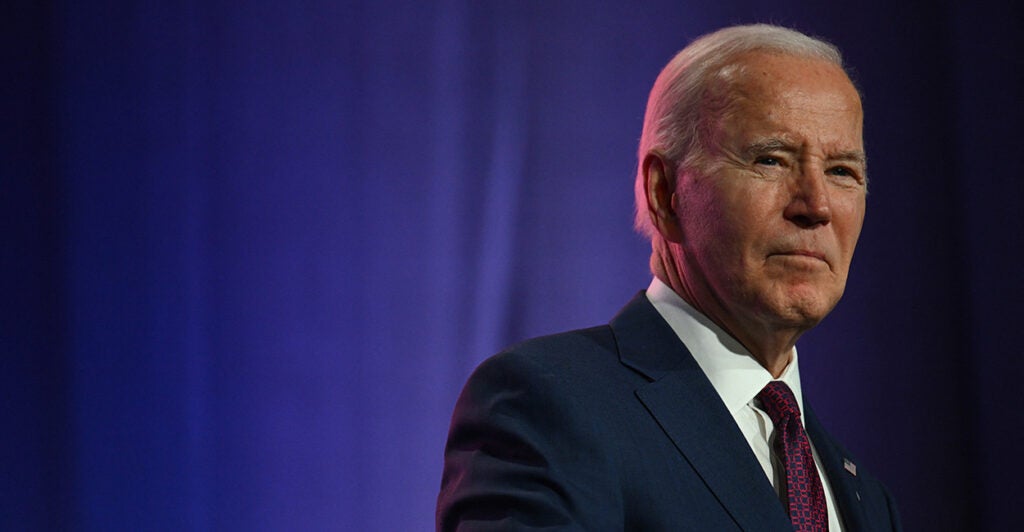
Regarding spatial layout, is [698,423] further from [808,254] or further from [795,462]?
[808,254]

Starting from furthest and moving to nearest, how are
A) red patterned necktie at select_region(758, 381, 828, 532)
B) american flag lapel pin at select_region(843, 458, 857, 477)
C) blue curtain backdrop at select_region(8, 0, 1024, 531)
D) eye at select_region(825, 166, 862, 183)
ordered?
blue curtain backdrop at select_region(8, 0, 1024, 531)
american flag lapel pin at select_region(843, 458, 857, 477)
eye at select_region(825, 166, 862, 183)
red patterned necktie at select_region(758, 381, 828, 532)

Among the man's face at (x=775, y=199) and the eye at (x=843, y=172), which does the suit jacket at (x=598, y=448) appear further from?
the eye at (x=843, y=172)

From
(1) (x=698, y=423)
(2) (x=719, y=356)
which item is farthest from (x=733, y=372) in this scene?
(1) (x=698, y=423)

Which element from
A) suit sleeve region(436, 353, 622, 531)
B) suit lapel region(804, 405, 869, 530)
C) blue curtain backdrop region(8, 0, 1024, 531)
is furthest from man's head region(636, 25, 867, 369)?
blue curtain backdrop region(8, 0, 1024, 531)

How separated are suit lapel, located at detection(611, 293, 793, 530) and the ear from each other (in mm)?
166

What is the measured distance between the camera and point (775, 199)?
1519mm

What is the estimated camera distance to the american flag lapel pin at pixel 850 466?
5.72 ft

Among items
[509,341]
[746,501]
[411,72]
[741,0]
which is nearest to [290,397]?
[509,341]

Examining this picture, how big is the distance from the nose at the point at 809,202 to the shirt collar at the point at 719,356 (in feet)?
0.65

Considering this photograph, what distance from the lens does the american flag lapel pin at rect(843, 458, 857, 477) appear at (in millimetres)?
1744

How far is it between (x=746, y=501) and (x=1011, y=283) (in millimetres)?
1943

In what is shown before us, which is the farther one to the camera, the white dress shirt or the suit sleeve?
the white dress shirt

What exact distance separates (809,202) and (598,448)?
501 mm

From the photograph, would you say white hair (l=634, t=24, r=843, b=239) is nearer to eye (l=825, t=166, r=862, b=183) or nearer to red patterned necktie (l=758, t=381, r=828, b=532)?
eye (l=825, t=166, r=862, b=183)
